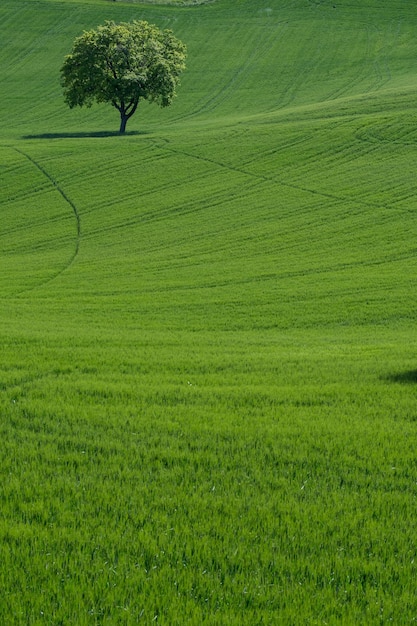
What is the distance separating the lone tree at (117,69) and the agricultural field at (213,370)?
3712 millimetres

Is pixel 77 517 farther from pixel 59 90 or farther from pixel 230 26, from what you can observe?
pixel 230 26

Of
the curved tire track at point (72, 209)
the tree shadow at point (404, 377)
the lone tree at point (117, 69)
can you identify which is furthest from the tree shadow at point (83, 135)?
the tree shadow at point (404, 377)

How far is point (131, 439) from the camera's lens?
33.8 feet

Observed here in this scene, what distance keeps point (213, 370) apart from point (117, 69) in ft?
203

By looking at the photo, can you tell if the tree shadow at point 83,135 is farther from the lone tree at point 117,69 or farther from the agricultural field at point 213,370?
the lone tree at point 117,69

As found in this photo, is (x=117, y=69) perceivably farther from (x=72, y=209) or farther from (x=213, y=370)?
(x=213, y=370)

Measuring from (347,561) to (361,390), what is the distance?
273 inches

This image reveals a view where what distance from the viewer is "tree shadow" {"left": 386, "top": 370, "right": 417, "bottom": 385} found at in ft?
47.4

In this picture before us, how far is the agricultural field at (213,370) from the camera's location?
6801 millimetres

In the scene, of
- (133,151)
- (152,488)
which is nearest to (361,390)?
(152,488)

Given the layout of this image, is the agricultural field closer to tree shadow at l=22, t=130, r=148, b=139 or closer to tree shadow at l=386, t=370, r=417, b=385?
tree shadow at l=386, t=370, r=417, b=385

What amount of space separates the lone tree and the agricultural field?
371cm

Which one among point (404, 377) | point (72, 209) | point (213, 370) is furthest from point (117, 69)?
point (404, 377)

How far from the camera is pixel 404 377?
1491 centimetres
